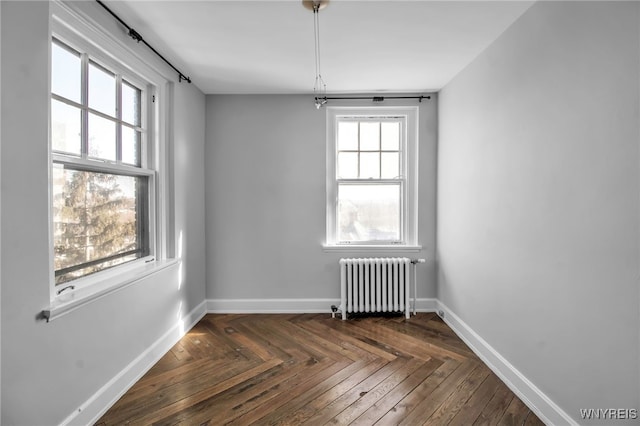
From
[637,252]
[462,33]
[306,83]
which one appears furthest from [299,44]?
[637,252]

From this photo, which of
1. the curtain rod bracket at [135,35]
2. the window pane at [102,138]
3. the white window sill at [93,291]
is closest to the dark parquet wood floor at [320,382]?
the white window sill at [93,291]

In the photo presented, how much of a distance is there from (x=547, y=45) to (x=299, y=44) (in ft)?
5.45

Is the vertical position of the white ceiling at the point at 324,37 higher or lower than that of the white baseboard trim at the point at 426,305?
higher

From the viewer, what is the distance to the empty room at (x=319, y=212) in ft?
4.97

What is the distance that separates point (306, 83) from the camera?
3.29m

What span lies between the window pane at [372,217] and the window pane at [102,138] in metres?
2.34

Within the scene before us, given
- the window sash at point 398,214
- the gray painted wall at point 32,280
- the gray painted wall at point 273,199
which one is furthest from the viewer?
the window sash at point 398,214

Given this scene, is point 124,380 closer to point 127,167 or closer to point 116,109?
point 127,167

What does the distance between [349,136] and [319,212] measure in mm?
981

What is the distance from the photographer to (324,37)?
7.75ft

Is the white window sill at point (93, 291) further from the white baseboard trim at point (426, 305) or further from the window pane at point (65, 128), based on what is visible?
the white baseboard trim at point (426, 305)

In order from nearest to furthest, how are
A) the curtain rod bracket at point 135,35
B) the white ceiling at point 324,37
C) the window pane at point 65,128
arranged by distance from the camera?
the window pane at point 65,128, the white ceiling at point 324,37, the curtain rod bracket at point 135,35

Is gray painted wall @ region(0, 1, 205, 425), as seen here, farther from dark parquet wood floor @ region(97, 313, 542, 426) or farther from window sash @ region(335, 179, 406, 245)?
window sash @ region(335, 179, 406, 245)

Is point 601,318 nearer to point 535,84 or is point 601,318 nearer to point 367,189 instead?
point 535,84
